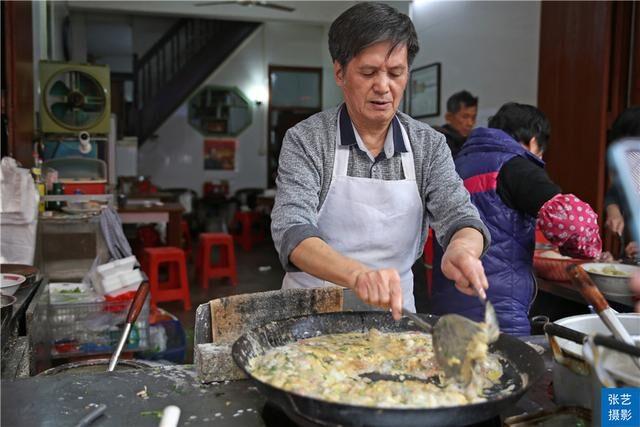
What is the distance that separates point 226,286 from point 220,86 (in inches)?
249

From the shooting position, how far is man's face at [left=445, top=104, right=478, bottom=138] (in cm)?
452

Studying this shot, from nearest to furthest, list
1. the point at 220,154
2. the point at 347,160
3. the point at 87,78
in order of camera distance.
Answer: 1. the point at 347,160
2. the point at 87,78
3. the point at 220,154

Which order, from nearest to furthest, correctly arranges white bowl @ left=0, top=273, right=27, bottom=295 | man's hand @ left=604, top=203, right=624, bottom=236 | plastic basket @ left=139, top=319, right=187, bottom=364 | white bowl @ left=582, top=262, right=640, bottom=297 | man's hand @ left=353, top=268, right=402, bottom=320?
man's hand @ left=353, top=268, right=402, bottom=320 < white bowl @ left=0, top=273, right=27, bottom=295 < white bowl @ left=582, top=262, right=640, bottom=297 < man's hand @ left=604, top=203, right=624, bottom=236 < plastic basket @ left=139, top=319, right=187, bottom=364

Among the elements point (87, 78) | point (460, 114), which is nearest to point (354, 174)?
point (460, 114)

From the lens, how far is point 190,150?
12312mm

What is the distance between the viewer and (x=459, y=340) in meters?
1.22

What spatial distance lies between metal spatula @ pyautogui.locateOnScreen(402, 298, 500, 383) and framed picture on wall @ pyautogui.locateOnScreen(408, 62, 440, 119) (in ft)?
20.8

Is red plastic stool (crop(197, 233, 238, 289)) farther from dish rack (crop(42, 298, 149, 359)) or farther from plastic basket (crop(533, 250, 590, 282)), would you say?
plastic basket (crop(533, 250, 590, 282))

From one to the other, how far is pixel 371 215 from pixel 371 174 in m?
0.14

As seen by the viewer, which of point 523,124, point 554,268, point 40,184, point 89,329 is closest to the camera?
point 523,124

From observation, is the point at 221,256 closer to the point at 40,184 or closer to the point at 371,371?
the point at 40,184

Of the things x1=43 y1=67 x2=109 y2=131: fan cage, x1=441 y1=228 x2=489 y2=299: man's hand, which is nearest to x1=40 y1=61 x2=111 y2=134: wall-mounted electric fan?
x1=43 y1=67 x2=109 y2=131: fan cage

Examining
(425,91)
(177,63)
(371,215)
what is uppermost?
(177,63)

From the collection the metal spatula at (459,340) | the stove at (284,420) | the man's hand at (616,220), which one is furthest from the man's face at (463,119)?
the stove at (284,420)
